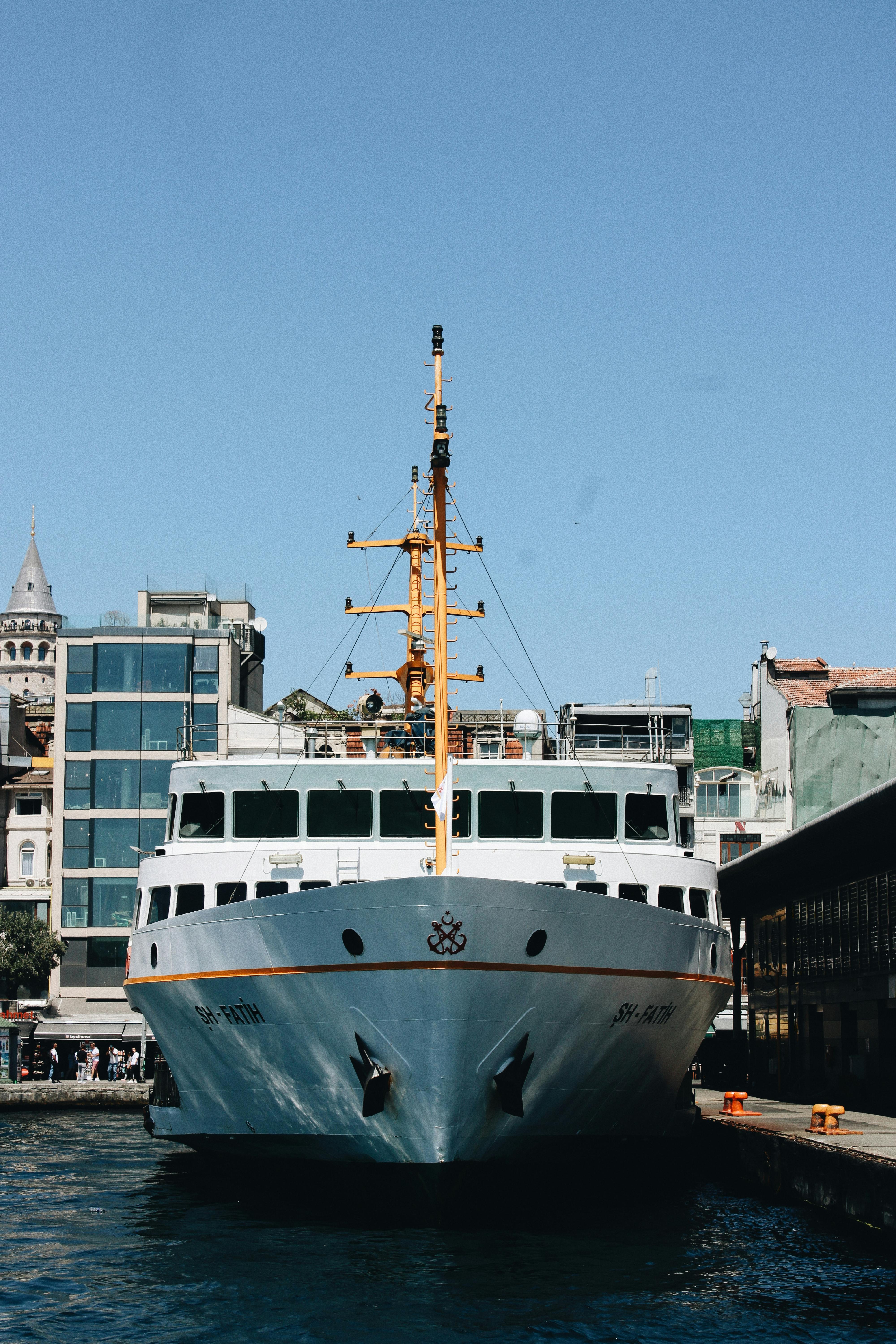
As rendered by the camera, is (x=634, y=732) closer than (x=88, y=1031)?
No

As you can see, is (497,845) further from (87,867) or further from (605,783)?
(87,867)

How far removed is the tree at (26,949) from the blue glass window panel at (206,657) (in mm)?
11809

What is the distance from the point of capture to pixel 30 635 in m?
171

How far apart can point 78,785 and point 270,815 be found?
3944 centimetres

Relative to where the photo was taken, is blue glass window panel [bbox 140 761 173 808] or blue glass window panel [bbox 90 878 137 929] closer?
blue glass window panel [bbox 90 878 137 929]

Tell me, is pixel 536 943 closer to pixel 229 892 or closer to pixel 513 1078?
pixel 513 1078

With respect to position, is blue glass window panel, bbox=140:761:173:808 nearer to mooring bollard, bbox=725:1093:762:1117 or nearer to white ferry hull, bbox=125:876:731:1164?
mooring bollard, bbox=725:1093:762:1117

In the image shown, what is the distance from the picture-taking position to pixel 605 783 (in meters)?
23.2

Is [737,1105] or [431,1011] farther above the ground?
[431,1011]

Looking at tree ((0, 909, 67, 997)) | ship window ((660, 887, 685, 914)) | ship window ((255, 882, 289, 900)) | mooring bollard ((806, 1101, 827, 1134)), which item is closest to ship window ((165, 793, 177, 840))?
ship window ((255, 882, 289, 900))

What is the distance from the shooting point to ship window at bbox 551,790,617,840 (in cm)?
2292

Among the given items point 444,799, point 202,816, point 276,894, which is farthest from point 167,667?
point 444,799

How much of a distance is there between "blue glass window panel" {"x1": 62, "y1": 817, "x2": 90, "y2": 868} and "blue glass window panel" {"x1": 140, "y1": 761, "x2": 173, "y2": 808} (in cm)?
267

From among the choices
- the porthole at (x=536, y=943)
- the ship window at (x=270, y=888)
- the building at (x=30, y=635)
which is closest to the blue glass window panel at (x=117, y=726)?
the ship window at (x=270, y=888)
